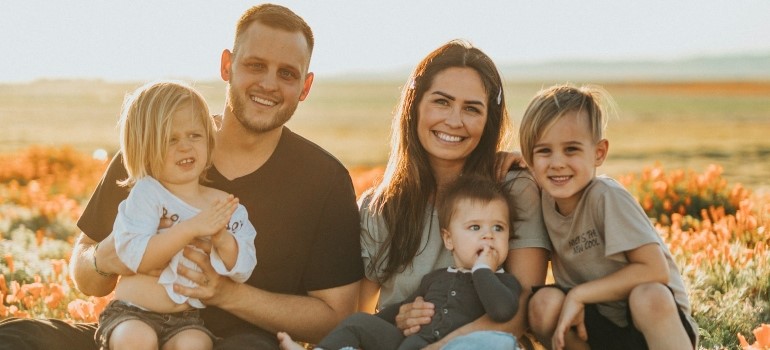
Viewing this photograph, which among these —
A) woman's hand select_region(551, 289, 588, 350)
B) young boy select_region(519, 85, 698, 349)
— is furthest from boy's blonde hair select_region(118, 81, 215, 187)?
woman's hand select_region(551, 289, 588, 350)

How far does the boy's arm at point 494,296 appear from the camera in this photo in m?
5.00

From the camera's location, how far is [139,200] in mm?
4875

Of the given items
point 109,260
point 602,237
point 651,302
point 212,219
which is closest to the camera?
point 212,219

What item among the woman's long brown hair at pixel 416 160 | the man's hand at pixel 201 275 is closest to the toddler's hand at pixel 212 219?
the man's hand at pixel 201 275

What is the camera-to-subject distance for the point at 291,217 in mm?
5652

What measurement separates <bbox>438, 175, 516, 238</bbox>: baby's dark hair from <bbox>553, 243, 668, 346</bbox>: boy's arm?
59cm

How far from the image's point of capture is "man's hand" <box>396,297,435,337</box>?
5109mm

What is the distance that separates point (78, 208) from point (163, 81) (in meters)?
4.47

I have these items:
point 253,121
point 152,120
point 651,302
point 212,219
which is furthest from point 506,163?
point 152,120

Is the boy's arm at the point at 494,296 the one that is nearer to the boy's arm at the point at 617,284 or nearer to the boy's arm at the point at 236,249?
the boy's arm at the point at 617,284

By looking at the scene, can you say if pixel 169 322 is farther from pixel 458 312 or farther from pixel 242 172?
pixel 458 312

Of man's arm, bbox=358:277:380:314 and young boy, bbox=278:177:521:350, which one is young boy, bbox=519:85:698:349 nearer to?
young boy, bbox=278:177:521:350

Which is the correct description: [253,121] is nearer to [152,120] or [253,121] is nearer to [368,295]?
[152,120]

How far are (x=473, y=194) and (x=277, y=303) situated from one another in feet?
4.13
